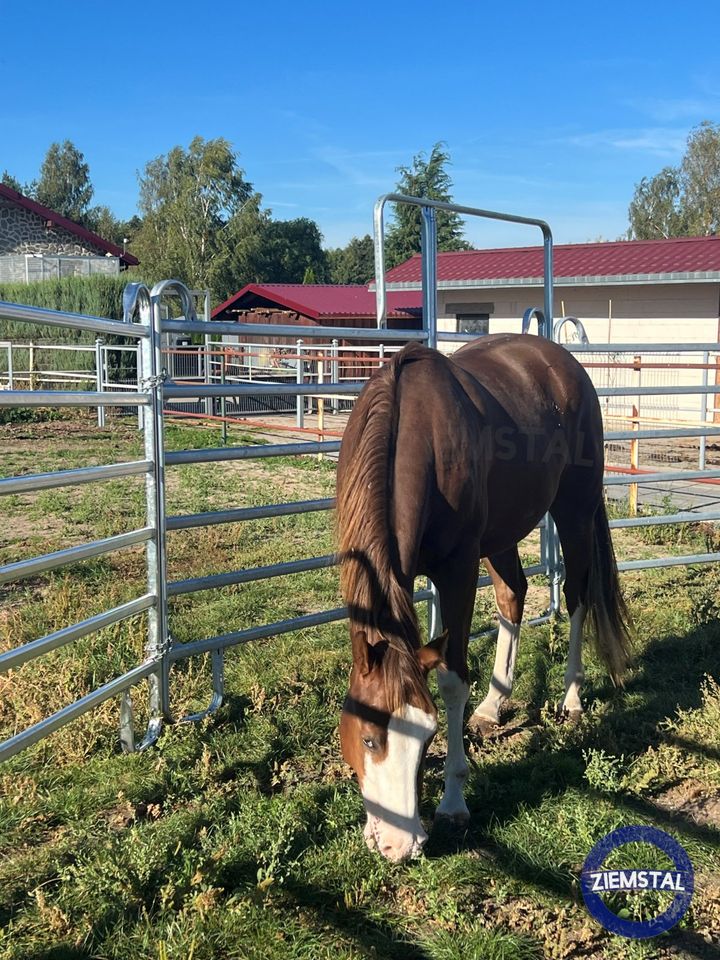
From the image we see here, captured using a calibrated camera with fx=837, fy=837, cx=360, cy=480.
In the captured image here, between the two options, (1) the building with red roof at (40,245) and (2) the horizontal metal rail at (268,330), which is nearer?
(2) the horizontal metal rail at (268,330)

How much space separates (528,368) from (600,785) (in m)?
1.87

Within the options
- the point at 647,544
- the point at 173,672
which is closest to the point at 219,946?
the point at 173,672

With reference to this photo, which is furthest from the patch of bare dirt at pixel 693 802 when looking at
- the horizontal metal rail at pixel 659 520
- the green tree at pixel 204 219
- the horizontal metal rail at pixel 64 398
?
the green tree at pixel 204 219

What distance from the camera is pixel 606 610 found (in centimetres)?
401

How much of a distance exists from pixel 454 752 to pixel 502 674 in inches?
35.6

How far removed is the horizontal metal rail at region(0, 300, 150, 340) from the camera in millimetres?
2498

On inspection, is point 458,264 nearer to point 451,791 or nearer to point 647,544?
point 647,544

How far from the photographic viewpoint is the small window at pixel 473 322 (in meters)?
17.0

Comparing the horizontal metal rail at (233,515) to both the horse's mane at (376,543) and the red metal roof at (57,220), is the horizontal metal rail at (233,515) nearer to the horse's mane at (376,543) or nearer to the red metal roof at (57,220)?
the horse's mane at (376,543)

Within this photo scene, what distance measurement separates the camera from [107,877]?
2.35 m

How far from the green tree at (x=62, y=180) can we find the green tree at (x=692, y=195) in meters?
36.5

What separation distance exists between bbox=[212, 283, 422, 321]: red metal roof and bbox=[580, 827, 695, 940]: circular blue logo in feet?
63.2

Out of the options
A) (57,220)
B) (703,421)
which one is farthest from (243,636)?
(57,220)

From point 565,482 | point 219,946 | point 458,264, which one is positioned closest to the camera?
point 219,946
